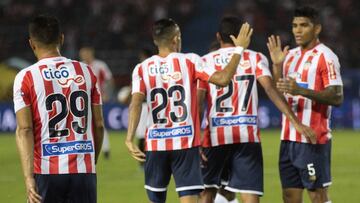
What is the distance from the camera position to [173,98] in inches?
291

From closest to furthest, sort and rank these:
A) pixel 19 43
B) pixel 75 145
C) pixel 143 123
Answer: pixel 75 145, pixel 143 123, pixel 19 43

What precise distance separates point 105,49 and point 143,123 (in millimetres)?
12685

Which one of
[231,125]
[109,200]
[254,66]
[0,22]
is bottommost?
[109,200]

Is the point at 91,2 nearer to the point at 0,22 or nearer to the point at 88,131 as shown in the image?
the point at 0,22

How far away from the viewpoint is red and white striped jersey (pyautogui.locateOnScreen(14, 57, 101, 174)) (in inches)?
236

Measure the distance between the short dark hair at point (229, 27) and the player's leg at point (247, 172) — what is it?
1.07 m

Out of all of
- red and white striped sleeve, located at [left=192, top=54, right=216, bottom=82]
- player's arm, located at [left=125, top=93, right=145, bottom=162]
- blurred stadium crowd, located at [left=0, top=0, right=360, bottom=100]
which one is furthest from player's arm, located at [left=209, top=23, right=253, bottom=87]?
blurred stadium crowd, located at [left=0, top=0, right=360, bottom=100]

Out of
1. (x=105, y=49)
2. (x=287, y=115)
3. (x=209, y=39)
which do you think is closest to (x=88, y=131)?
(x=287, y=115)

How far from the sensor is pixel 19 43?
26109 mm

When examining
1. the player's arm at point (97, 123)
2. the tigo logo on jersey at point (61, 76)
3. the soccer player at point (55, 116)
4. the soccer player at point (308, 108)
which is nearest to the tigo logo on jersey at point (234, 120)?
the soccer player at point (308, 108)

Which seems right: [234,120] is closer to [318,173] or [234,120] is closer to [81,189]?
[318,173]

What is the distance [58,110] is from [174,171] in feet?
5.60

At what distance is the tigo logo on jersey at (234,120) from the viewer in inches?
324

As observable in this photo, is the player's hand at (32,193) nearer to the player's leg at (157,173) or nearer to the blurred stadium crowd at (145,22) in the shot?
the player's leg at (157,173)
